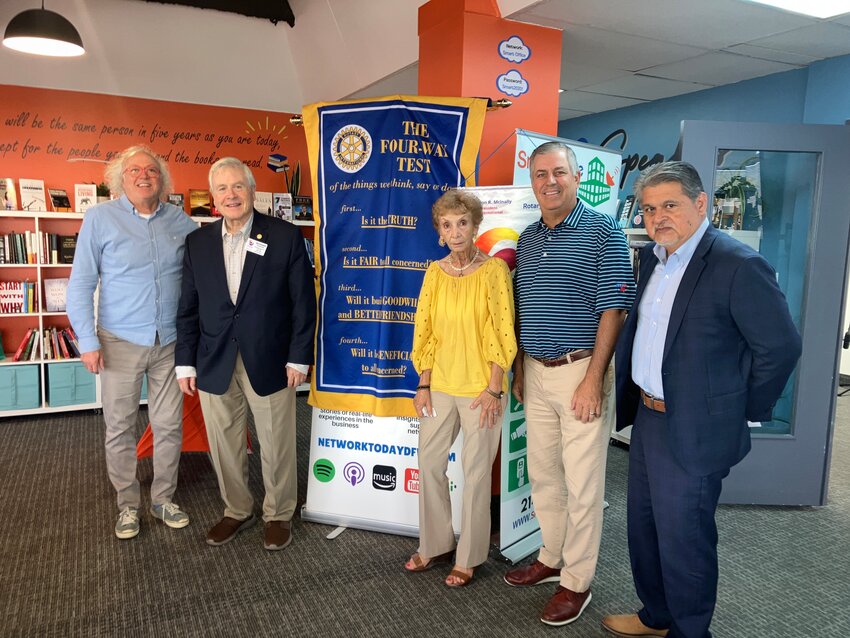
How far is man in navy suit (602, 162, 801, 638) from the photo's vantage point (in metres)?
1.85

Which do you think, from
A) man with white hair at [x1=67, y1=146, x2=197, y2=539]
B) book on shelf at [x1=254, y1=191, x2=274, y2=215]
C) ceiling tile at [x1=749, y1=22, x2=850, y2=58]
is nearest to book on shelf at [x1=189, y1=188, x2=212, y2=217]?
book on shelf at [x1=254, y1=191, x2=274, y2=215]

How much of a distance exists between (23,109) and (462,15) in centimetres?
416

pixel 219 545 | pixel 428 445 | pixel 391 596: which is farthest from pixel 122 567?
pixel 428 445

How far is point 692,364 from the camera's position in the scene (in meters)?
1.92

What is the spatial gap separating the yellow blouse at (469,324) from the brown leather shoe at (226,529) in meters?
1.39

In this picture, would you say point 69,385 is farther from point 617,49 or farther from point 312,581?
point 617,49

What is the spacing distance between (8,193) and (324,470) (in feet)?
13.5

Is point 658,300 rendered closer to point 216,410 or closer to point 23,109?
point 216,410

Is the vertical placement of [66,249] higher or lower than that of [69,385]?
higher

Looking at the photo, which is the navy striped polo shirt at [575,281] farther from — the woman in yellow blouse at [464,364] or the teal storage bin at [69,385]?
the teal storage bin at [69,385]

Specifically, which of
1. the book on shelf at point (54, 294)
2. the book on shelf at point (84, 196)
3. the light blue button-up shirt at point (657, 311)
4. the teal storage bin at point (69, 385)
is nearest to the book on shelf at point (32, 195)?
the book on shelf at point (84, 196)

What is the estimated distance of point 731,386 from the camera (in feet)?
6.29

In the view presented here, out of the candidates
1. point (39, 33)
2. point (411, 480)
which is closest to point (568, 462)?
point (411, 480)

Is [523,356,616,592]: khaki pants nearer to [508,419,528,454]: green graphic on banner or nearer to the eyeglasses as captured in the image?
[508,419,528,454]: green graphic on banner
